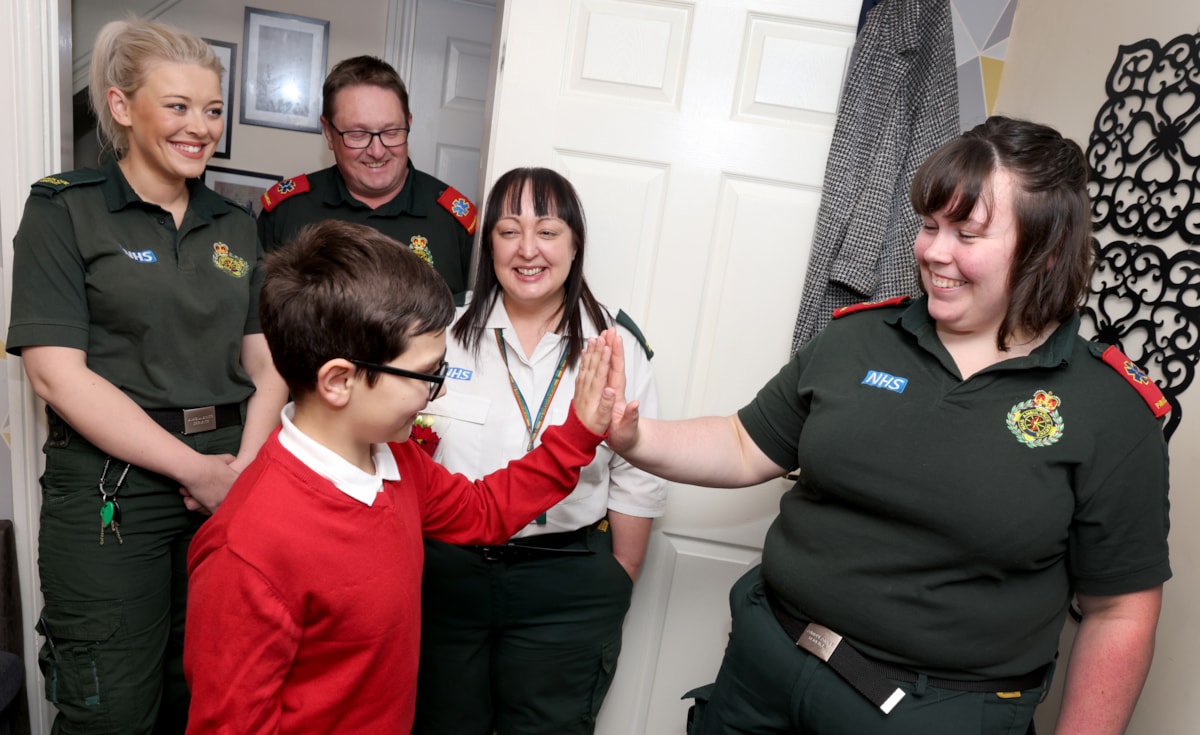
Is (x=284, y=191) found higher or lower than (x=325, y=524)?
higher

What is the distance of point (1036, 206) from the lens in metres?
1.15

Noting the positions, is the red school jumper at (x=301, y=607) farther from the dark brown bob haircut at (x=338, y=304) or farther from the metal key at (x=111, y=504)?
the metal key at (x=111, y=504)

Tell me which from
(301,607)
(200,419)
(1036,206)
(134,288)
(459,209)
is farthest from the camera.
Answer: (459,209)

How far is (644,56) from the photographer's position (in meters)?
1.92

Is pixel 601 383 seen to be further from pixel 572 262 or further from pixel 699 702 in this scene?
pixel 699 702

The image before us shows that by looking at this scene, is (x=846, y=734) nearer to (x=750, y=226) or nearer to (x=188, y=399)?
(x=750, y=226)

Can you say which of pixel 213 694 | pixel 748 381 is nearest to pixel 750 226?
pixel 748 381

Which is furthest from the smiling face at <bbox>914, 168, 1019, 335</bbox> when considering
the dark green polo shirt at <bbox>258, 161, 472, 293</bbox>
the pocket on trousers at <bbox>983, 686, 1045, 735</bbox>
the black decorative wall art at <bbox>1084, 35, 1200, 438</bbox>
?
the dark green polo shirt at <bbox>258, 161, 472, 293</bbox>

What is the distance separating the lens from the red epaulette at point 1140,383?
3.80 ft

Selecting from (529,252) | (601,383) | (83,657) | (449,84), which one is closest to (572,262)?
(529,252)

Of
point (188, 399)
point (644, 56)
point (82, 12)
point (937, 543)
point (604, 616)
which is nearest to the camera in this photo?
point (937, 543)

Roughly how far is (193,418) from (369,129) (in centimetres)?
92

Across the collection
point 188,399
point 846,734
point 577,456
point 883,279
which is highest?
point 883,279

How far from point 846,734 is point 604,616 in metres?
0.66
